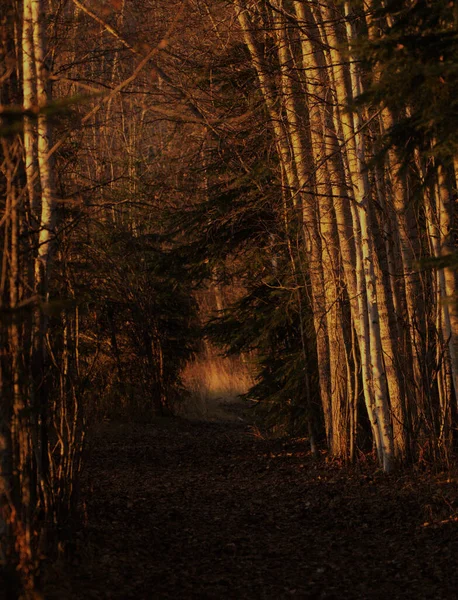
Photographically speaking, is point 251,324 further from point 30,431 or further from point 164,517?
point 30,431

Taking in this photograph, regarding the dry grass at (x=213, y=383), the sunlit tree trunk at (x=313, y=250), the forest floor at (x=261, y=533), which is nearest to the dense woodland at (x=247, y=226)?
the sunlit tree trunk at (x=313, y=250)

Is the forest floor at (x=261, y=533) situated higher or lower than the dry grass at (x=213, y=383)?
lower

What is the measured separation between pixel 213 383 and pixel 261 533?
1470 cm

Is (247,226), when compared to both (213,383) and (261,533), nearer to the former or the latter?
(261,533)

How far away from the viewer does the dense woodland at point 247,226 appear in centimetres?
468

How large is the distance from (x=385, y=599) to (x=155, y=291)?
12.5m

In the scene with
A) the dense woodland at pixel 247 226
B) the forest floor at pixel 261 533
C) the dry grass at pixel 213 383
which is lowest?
the forest floor at pixel 261 533

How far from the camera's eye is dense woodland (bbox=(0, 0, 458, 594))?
4684 millimetres

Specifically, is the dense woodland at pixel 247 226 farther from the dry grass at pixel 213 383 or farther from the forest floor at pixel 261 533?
the dry grass at pixel 213 383

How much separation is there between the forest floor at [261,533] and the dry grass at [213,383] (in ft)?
27.1

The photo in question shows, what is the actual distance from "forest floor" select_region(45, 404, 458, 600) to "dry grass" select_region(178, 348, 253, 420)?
8.25 meters

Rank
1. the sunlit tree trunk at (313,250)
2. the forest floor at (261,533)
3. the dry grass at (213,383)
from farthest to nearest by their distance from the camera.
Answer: the dry grass at (213,383), the sunlit tree trunk at (313,250), the forest floor at (261,533)

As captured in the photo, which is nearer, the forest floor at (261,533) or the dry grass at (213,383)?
the forest floor at (261,533)

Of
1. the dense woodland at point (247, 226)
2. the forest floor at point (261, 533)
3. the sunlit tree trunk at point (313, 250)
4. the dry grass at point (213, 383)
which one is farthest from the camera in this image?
the dry grass at point (213, 383)
